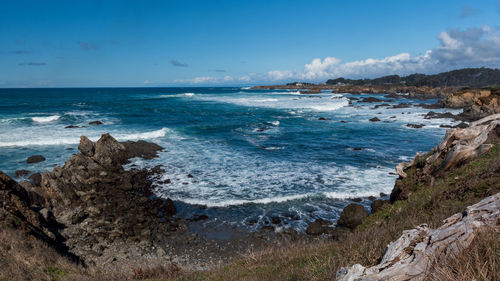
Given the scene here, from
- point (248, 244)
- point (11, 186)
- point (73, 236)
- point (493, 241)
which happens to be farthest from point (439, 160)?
point (11, 186)

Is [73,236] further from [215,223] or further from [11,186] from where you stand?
[215,223]

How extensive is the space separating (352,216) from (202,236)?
295 inches

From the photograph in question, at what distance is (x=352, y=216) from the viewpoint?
13.5 metres

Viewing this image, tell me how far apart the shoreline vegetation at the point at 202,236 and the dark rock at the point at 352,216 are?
5 cm

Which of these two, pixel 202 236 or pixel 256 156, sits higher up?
pixel 256 156

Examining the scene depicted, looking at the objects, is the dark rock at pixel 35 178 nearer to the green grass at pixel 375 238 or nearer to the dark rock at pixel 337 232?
the green grass at pixel 375 238

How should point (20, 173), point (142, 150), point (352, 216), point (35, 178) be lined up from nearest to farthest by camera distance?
1. point (352, 216)
2. point (35, 178)
3. point (20, 173)
4. point (142, 150)

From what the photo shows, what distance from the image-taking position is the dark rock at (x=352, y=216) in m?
13.4

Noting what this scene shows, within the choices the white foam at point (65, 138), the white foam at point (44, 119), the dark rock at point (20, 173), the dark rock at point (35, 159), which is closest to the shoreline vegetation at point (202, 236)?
the dark rock at point (20, 173)

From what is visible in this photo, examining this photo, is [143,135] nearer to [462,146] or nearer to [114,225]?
[114,225]

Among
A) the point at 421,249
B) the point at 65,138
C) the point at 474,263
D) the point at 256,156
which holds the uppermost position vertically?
the point at 474,263

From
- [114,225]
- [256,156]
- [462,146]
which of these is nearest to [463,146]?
[462,146]

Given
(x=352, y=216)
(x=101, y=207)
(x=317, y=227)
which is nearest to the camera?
(x=317, y=227)

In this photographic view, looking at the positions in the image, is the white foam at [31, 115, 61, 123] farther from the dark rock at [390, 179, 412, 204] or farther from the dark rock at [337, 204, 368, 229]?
the dark rock at [390, 179, 412, 204]
